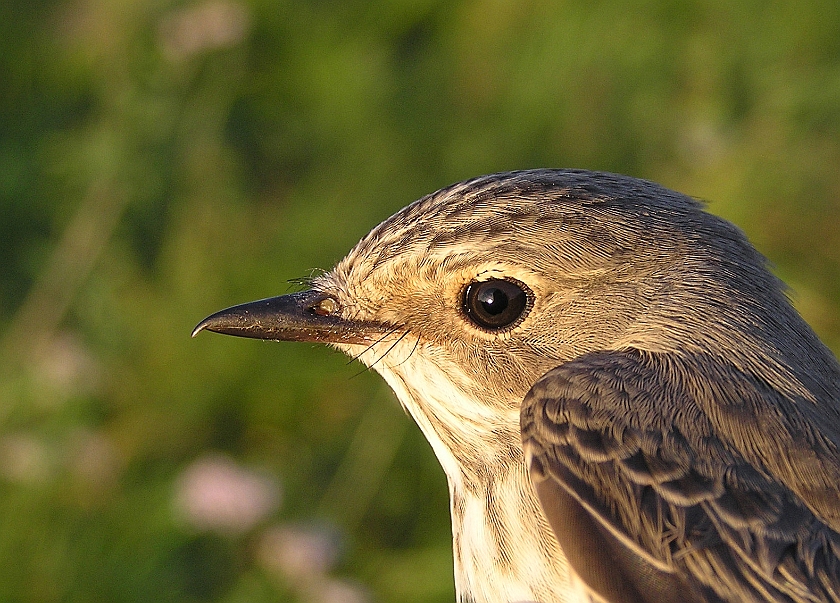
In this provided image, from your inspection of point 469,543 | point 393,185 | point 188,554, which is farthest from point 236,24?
point 469,543

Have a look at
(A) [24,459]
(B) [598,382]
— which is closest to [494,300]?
(B) [598,382]

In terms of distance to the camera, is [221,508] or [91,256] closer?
[221,508]

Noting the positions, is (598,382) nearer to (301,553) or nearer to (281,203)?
(301,553)

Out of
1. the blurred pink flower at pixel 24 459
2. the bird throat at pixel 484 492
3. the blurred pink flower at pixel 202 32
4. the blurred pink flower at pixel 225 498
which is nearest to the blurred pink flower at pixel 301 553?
the blurred pink flower at pixel 225 498

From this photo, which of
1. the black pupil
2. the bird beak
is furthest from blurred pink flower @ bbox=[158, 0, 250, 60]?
the black pupil

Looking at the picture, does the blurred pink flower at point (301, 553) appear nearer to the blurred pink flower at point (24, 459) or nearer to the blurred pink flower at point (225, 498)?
the blurred pink flower at point (225, 498)

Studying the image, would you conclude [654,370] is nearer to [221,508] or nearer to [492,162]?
[221,508]

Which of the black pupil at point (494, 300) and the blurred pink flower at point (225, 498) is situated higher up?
the black pupil at point (494, 300)

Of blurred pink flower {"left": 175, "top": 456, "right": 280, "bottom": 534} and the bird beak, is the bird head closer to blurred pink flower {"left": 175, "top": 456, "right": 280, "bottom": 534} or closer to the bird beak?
the bird beak
